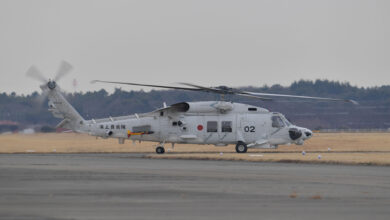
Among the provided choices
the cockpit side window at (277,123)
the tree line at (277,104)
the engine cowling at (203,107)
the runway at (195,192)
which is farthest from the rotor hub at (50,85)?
the tree line at (277,104)

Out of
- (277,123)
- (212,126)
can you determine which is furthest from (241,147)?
(277,123)

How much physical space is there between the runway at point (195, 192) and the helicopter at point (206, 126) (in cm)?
1402

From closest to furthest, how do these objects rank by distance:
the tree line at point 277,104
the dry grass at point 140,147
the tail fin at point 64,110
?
1. the tail fin at point 64,110
2. the dry grass at point 140,147
3. the tree line at point 277,104

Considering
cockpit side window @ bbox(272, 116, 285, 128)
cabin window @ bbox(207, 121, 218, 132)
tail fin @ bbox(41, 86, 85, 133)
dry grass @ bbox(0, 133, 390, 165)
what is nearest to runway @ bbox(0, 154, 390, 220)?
cockpit side window @ bbox(272, 116, 285, 128)

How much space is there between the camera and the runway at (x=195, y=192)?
14859 mm

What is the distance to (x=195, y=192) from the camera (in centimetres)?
1898

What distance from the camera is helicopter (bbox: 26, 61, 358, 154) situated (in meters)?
42.8

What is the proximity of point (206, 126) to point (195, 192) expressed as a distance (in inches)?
956

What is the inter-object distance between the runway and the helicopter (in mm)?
14023

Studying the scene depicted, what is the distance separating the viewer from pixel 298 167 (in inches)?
1126

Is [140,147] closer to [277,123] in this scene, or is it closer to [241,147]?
[241,147]

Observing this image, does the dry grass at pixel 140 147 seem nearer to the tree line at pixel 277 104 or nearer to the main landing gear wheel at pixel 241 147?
the main landing gear wheel at pixel 241 147

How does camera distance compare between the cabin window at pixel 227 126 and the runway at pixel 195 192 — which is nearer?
the runway at pixel 195 192

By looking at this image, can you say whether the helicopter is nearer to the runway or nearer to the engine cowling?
the engine cowling
